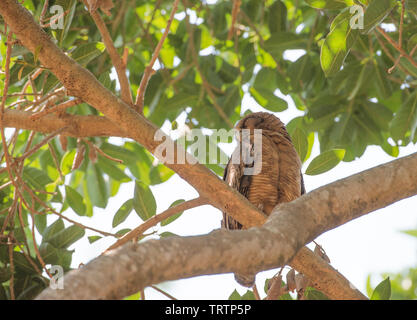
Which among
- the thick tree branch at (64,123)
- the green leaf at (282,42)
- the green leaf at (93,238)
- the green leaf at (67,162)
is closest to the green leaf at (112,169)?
the green leaf at (67,162)

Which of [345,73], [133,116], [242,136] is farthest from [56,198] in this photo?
[345,73]

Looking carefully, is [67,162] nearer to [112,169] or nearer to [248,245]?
[112,169]

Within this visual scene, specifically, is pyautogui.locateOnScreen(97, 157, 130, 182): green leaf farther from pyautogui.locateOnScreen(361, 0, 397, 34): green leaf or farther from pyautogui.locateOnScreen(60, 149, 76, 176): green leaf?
pyautogui.locateOnScreen(361, 0, 397, 34): green leaf

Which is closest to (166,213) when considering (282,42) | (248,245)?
(248,245)

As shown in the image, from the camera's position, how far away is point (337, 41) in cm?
230

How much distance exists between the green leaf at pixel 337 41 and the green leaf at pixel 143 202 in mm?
1161

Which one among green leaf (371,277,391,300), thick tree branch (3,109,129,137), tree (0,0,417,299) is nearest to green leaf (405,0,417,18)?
tree (0,0,417,299)

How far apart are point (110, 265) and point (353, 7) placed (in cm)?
169

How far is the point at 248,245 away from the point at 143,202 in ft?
4.65

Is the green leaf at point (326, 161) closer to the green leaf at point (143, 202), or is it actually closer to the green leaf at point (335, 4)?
Result: the green leaf at point (335, 4)

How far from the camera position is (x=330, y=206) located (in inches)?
69.0

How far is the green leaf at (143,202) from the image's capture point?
2738 millimetres

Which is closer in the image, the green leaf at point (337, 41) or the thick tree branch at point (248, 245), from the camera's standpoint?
the thick tree branch at point (248, 245)
